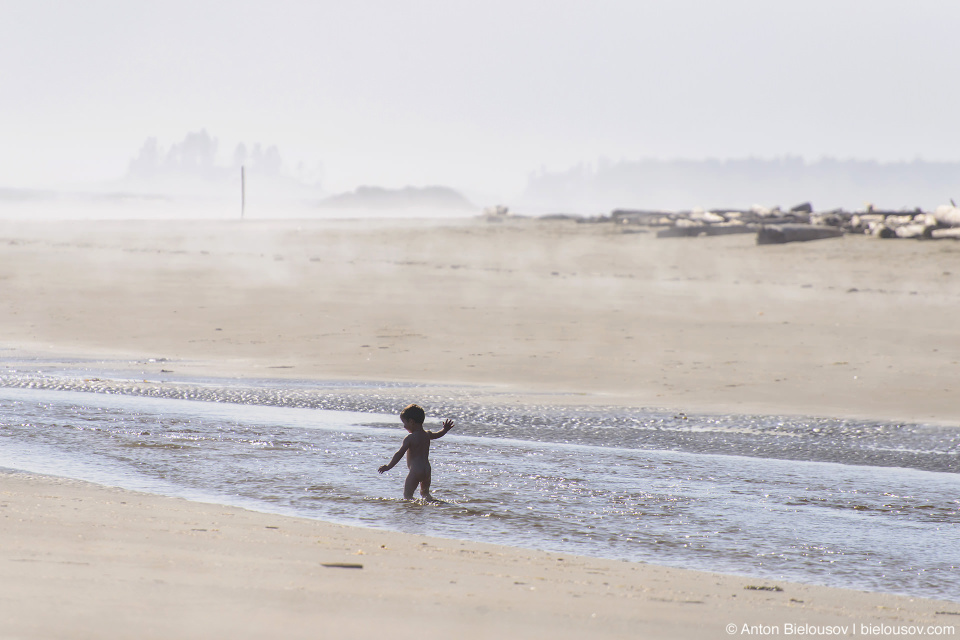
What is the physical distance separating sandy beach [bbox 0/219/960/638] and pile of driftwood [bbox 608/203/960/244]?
731mm

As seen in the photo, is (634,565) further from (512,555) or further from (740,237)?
(740,237)

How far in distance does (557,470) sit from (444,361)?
4.79 meters

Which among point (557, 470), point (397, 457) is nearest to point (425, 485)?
point (397, 457)

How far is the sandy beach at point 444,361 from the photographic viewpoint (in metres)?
3.37

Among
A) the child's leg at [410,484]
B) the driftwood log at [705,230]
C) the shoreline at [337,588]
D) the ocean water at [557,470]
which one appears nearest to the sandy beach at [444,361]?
the shoreline at [337,588]

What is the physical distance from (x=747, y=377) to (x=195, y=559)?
721 cm

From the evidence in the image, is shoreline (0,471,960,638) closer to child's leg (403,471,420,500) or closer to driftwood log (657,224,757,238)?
child's leg (403,471,420,500)

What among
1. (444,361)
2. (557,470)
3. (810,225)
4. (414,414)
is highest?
(810,225)

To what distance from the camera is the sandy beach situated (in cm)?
337

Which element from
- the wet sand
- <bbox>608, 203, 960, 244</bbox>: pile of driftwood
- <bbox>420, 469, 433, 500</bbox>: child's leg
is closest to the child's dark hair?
<bbox>420, 469, 433, 500</bbox>: child's leg

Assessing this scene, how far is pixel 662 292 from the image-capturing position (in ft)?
55.6

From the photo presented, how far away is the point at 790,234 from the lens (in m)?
24.5

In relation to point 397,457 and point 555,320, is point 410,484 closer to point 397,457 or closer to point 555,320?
point 397,457

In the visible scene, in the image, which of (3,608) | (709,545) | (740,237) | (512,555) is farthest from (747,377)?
(740,237)
